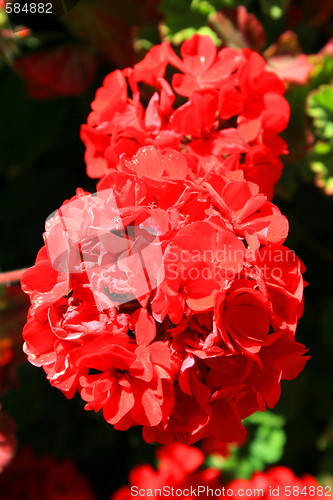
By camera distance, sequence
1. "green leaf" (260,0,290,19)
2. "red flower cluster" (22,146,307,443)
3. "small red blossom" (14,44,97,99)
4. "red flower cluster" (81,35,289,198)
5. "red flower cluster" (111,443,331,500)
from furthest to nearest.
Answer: "small red blossom" (14,44,97,99) < "green leaf" (260,0,290,19) < "red flower cluster" (111,443,331,500) < "red flower cluster" (81,35,289,198) < "red flower cluster" (22,146,307,443)

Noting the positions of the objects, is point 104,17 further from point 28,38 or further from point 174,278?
point 174,278

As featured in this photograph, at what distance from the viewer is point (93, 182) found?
1486mm

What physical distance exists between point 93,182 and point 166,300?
2.86 ft

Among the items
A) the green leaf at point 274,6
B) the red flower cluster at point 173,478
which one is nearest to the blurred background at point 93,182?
the green leaf at point 274,6

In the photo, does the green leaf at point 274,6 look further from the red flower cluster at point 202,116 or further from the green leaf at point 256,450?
the green leaf at point 256,450

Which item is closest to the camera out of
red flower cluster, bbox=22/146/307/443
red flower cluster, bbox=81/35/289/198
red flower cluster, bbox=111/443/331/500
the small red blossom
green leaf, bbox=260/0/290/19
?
red flower cluster, bbox=22/146/307/443

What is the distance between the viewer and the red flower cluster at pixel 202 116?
855 mm

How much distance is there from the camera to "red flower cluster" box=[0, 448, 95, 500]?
4.25 feet

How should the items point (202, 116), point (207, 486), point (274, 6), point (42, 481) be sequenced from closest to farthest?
point (202, 116), point (207, 486), point (274, 6), point (42, 481)

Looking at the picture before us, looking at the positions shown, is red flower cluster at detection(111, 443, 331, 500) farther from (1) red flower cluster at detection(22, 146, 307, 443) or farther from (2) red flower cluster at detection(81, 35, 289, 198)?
(2) red flower cluster at detection(81, 35, 289, 198)

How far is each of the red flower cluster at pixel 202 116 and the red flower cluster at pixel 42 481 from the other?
754 millimetres

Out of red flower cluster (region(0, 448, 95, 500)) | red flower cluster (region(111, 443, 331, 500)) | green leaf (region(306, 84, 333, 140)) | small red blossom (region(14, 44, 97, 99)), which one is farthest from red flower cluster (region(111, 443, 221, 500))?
small red blossom (region(14, 44, 97, 99))

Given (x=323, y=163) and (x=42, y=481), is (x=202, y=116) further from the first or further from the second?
(x=42, y=481)

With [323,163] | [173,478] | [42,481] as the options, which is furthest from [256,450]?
[323,163]
